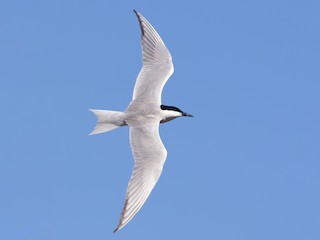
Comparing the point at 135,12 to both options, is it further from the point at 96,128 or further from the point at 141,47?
the point at 96,128

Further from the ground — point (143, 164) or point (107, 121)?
point (107, 121)

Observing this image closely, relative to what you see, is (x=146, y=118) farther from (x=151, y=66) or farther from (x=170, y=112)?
(x=151, y=66)

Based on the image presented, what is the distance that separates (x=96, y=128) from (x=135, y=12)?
2.66 meters

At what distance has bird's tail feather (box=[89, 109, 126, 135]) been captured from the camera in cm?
1428

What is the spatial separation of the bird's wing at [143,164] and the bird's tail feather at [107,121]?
0.32 m

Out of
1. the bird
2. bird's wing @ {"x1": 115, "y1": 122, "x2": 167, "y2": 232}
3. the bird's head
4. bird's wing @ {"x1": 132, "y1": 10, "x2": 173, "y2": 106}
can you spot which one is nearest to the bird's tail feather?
the bird

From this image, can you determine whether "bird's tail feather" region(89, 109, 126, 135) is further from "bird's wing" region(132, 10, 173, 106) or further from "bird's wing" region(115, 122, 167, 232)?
"bird's wing" region(132, 10, 173, 106)

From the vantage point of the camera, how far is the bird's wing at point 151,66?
15055mm

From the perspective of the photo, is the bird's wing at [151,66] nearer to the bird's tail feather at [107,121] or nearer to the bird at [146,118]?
the bird at [146,118]

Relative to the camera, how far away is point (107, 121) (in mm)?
14281

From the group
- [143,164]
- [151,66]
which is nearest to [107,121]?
[143,164]

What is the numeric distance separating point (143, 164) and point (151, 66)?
8.81 feet

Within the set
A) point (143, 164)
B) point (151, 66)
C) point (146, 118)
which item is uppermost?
point (151, 66)

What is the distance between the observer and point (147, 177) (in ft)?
44.3
